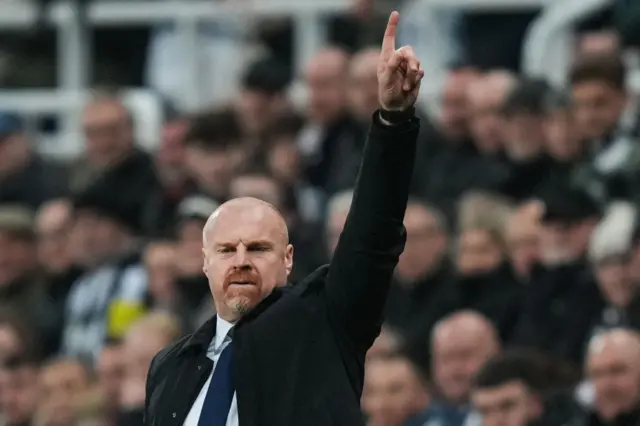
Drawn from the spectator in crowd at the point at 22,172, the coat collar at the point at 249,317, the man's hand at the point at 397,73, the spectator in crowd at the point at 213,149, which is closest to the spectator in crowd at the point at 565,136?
the spectator in crowd at the point at 213,149

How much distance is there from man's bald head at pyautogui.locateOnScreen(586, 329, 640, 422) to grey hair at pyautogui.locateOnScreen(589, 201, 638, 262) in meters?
0.55

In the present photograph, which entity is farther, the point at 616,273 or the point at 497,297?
the point at 497,297

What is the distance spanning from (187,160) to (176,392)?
247 inches

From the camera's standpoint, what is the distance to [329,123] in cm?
1042

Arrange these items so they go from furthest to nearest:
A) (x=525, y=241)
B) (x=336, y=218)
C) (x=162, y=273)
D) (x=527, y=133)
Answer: (x=162, y=273), (x=336, y=218), (x=527, y=133), (x=525, y=241)

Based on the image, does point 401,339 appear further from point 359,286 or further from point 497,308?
point 359,286

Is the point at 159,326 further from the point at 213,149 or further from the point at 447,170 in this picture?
the point at 447,170

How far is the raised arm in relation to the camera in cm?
438

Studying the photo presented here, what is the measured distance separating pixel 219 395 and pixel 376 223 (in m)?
0.52

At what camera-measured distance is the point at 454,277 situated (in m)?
9.04

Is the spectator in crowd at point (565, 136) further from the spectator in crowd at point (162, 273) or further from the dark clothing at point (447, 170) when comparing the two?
the spectator in crowd at point (162, 273)

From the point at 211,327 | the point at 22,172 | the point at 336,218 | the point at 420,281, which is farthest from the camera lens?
the point at 22,172

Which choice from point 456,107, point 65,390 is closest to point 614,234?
point 456,107

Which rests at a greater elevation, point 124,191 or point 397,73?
point 397,73
